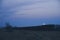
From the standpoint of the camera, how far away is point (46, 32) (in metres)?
2.79

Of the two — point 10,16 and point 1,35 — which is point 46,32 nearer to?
point 10,16

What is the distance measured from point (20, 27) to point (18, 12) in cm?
39

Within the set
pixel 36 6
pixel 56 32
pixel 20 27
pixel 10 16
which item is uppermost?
pixel 36 6

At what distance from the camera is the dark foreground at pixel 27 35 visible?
108 inches

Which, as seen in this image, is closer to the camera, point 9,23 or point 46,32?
point 9,23

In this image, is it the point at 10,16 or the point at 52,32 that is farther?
the point at 52,32

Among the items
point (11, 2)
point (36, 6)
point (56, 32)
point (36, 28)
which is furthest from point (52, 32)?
point (11, 2)

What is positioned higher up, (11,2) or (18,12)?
(11,2)

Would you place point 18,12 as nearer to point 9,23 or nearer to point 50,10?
point 9,23

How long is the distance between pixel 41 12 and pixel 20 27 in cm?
67

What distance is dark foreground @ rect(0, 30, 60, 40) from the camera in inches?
108

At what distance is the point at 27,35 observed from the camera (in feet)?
9.04

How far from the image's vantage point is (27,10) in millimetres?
2666

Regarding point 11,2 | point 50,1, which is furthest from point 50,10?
point 11,2
